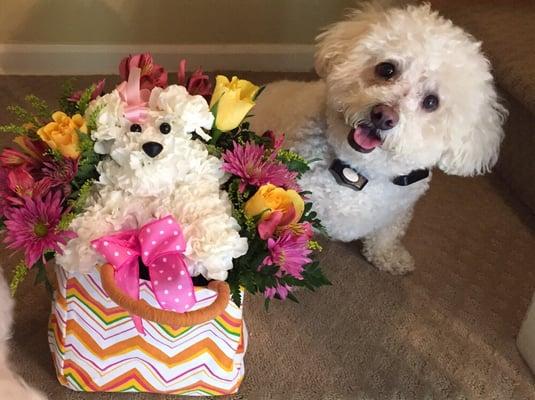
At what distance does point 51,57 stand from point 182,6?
18.6 inches

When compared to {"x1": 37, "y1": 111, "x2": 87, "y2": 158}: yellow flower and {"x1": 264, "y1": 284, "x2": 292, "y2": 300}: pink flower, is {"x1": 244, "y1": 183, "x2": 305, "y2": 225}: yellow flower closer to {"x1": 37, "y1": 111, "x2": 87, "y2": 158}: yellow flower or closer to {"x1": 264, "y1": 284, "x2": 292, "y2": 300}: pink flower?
{"x1": 264, "y1": 284, "x2": 292, "y2": 300}: pink flower

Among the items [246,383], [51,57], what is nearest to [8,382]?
[246,383]

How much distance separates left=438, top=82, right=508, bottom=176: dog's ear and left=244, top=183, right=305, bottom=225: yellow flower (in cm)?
45

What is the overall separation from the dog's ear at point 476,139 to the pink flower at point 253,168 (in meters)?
0.43

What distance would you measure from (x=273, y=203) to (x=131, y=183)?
208 millimetres

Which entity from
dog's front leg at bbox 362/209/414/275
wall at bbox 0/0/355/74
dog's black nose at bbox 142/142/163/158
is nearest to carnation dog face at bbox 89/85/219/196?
dog's black nose at bbox 142/142/163/158

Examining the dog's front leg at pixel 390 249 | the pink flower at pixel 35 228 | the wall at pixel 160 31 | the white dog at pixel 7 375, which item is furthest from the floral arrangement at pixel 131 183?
the wall at pixel 160 31

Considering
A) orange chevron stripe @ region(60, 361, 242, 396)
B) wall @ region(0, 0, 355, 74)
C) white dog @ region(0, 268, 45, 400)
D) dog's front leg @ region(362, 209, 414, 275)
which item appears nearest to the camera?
white dog @ region(0, 268, 45, 400)

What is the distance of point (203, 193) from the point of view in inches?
37.6

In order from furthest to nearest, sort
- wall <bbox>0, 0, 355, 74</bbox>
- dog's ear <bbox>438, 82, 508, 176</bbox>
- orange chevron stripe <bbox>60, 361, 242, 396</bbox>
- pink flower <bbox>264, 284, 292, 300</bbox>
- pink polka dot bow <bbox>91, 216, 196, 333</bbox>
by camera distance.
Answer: wall <bbox>0, 0, 355, 74</bbox> → dog's ear <bbox>438, 82, 508, 176</bbox> → orange chevron stripe <bbox>60, 361, 242, 396</bbox> → pink flower <bbox>264, 284, 292, 300</bbox> → pink polka dot bow <bbox>91, 216, 196, 333</bbox>

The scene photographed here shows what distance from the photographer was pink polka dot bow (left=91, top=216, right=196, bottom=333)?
886 millimetres

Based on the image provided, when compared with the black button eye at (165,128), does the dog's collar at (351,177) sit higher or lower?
lower

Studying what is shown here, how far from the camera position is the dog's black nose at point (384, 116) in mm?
1171

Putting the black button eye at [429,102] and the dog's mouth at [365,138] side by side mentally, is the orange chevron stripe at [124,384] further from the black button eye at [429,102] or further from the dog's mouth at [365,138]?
the black button eye at [429,102]
